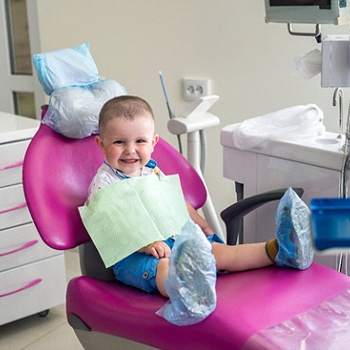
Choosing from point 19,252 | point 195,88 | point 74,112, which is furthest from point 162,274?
point 195,88

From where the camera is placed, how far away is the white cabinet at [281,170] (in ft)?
5.84

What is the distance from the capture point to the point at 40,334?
8.33ft

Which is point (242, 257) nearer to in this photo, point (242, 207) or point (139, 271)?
point (242, 207)

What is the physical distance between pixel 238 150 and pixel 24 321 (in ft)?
4.08

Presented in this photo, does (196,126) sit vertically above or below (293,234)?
above

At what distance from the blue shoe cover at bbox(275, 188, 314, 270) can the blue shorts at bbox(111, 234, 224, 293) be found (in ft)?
1.07

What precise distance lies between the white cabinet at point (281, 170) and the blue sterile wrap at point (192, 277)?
0.52 m

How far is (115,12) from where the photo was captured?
117 inches

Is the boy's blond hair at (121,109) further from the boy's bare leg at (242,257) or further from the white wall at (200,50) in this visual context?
the white wall at (200,50)

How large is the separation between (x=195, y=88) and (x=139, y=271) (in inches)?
50.3

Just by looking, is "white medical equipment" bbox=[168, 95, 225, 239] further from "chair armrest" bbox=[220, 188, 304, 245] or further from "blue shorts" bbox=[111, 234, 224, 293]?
"blue shorts" bbox=[111, 234, 224, 293]

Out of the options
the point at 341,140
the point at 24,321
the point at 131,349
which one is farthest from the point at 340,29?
the point at 24,321

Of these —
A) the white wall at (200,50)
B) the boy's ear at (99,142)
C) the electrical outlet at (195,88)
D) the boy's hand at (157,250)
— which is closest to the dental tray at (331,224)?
the boy's hand at (157,250)

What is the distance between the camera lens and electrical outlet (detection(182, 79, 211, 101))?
2.76 metres
